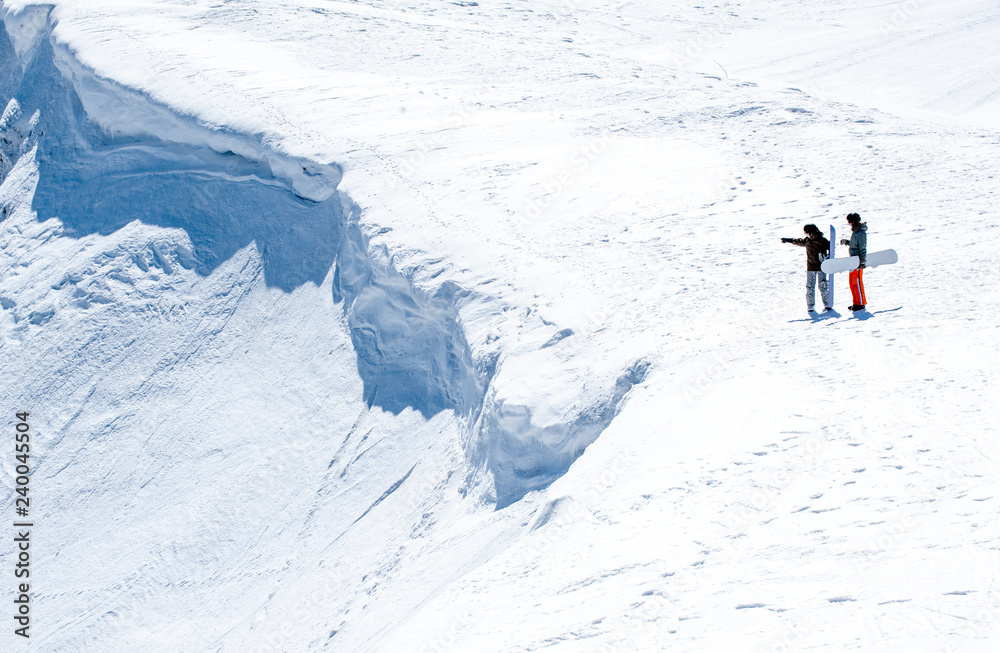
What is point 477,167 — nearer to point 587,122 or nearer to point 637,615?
point 587,122

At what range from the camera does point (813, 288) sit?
30.1 ft

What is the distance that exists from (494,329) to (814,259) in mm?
3914

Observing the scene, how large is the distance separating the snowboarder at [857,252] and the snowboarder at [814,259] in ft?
0.75

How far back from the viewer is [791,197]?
12320 mm

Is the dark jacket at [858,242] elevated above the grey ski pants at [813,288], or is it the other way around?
the dark jacket at [858,242]

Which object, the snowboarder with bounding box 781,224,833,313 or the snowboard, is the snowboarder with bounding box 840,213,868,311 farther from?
→ the snowboarder with bounding box 781,224,833,313

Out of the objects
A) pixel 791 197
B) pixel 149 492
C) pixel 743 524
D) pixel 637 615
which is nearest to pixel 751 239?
pixel 791 197

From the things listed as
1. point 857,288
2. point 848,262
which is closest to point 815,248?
point 848,262

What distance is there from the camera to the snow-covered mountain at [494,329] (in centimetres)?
648

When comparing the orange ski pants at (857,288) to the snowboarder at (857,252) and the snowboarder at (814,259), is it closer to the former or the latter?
the snowboarder at (857,252)

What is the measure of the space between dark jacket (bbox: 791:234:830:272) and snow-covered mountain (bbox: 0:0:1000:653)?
2.08 ft

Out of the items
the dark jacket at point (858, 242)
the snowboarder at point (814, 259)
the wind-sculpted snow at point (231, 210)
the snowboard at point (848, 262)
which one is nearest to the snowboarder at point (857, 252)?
the dark jacket at point (858, 242)

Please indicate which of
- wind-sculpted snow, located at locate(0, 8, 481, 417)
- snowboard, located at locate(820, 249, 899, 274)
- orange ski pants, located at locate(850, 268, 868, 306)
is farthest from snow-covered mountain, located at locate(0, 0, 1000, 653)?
snowboard, located at locate(820, 249, 899, 274)

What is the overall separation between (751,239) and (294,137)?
331 inches
